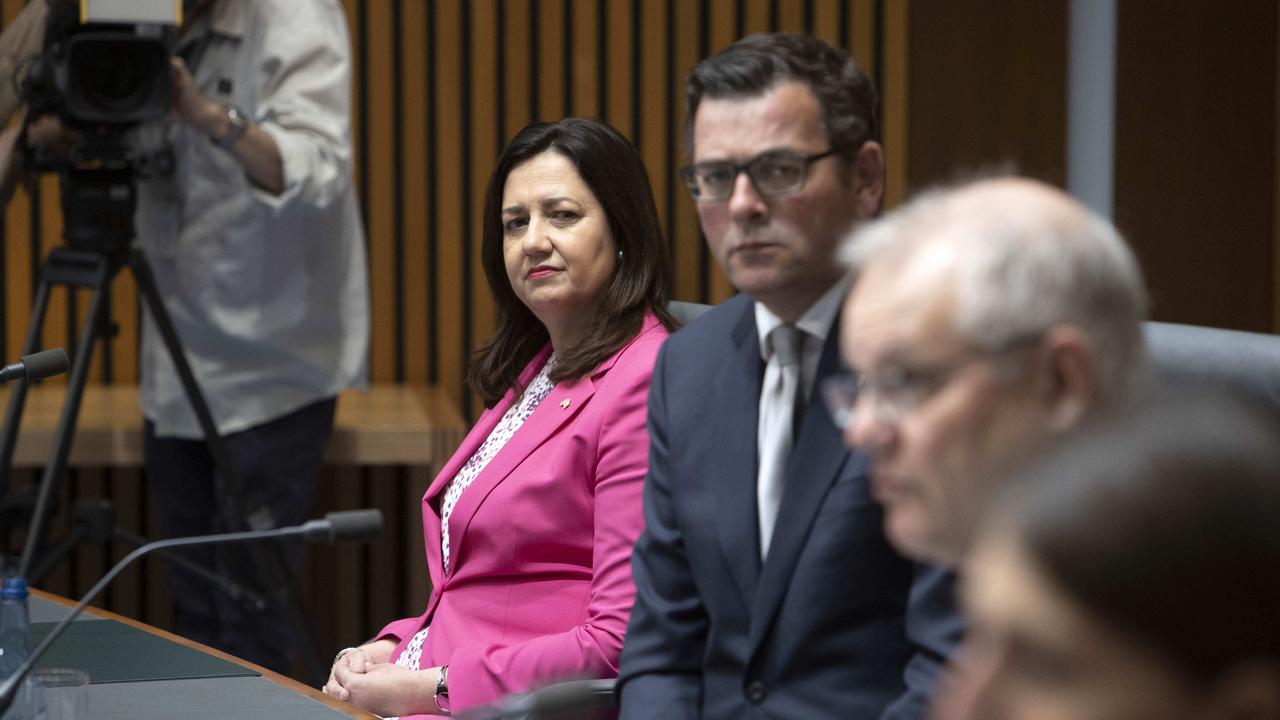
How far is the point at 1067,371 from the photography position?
38.3 inches

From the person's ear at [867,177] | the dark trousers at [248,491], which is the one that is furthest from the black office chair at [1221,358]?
the dark trousers at [248,491]

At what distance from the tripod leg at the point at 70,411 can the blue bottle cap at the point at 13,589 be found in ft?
2.54

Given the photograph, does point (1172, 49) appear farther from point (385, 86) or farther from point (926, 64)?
point (385, 86)

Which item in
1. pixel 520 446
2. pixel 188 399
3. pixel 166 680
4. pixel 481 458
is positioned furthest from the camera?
pixel 188 399

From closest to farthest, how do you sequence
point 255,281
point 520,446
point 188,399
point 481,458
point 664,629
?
point 664,629 → point 520,446 → point 481,458 → point 188,399 → point 255,281

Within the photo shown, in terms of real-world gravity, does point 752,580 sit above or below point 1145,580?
below

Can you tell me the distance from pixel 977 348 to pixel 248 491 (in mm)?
2414

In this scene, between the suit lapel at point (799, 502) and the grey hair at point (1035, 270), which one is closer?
the grey hair at point (1035, 270)

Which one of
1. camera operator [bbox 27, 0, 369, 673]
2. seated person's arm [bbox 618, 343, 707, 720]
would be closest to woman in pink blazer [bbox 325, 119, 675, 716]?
seated person's arm [bbox 618, 343, 707, 720]

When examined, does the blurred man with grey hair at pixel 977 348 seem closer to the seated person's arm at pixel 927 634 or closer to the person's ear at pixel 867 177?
the seated person's arm at pixel 927 634

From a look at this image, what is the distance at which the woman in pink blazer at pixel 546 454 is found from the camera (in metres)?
1.96

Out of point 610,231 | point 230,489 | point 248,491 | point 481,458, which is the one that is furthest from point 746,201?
point 248,491

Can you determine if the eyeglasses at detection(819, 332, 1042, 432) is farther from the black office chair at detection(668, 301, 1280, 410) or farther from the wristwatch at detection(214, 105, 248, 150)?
the wristwatch at detection(214, 105, 248, 150)

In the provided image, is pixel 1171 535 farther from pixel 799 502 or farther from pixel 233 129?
pixel 233 129
